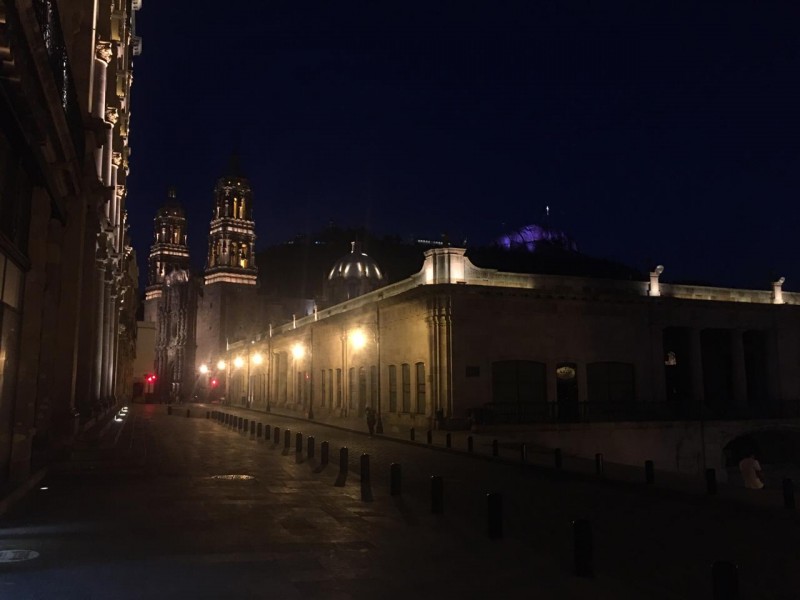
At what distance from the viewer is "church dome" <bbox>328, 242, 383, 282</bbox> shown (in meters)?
59.6

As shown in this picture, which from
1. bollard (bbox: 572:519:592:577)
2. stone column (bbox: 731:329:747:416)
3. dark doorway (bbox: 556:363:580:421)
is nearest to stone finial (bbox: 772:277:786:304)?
stone column (bbox: 731:329:747:416)

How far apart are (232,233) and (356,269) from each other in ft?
103

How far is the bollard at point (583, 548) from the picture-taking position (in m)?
7.59

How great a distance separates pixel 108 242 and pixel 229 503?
1606cm

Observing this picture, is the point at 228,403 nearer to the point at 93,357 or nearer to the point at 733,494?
the point at 93,357

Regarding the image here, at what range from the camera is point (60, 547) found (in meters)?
8.53

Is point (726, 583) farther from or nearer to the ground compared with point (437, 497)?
farther from the ground

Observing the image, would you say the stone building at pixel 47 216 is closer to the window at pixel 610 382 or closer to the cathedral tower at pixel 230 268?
the window at pixel 610 382

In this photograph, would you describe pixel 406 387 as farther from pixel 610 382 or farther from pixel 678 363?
pixel 678 363

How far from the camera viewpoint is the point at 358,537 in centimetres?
945

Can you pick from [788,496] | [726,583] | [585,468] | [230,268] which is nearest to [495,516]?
[726,583]

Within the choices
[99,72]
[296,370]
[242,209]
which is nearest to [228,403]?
[296,370]

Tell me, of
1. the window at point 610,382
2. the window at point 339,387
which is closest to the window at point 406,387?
the window at point 610,382

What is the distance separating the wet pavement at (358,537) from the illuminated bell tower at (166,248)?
9283cm
